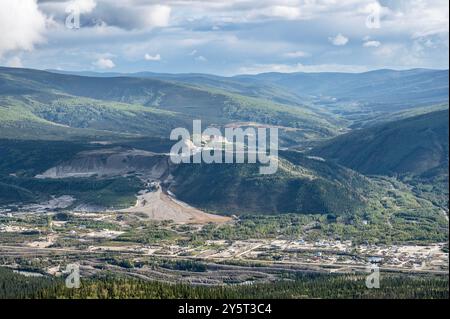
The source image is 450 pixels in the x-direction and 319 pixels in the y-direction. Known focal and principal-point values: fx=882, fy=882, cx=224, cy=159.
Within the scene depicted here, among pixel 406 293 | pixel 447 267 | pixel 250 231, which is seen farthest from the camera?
pixel 250 231

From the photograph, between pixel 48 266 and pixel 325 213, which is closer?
pixel 48 266

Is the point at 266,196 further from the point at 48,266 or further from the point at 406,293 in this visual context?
the point at 406,293
